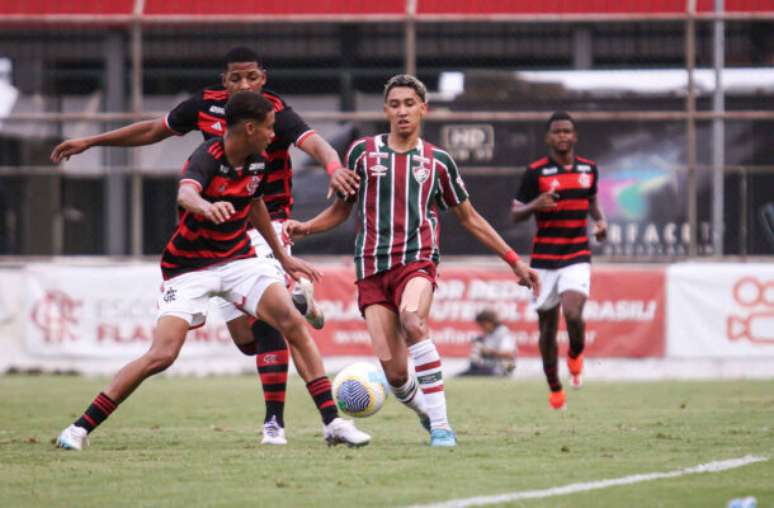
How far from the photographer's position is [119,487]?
7.02 m

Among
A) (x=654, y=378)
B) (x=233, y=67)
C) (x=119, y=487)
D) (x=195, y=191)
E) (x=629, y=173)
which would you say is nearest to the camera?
(x=119, y=487)

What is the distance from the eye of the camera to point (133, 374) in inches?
337

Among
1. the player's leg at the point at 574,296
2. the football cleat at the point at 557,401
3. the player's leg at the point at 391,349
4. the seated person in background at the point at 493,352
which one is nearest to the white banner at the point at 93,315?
the seated person in background at the point at 493,352

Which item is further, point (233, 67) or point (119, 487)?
point (233, 67)

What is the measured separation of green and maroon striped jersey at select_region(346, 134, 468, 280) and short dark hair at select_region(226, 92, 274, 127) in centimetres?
81

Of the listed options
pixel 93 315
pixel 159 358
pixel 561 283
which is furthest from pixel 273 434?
pixel 93 315

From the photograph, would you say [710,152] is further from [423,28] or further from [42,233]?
[42,233]

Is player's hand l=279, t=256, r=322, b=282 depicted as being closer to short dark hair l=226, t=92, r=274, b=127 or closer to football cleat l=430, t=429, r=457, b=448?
short dark hair l=226, t=92, r=274, b=127

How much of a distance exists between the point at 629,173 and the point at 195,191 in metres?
12.2

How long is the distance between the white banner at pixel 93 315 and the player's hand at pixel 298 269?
1024 centimetres

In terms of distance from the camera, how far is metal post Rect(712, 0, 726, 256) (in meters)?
19.5

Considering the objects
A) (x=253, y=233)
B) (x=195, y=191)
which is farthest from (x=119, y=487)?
(x=253, y=233)

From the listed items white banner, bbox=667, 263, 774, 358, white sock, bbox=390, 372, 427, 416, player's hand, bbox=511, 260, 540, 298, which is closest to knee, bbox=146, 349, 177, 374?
white sock, bbox=390, 372, 427, 416

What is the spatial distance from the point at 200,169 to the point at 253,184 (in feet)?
1.34
